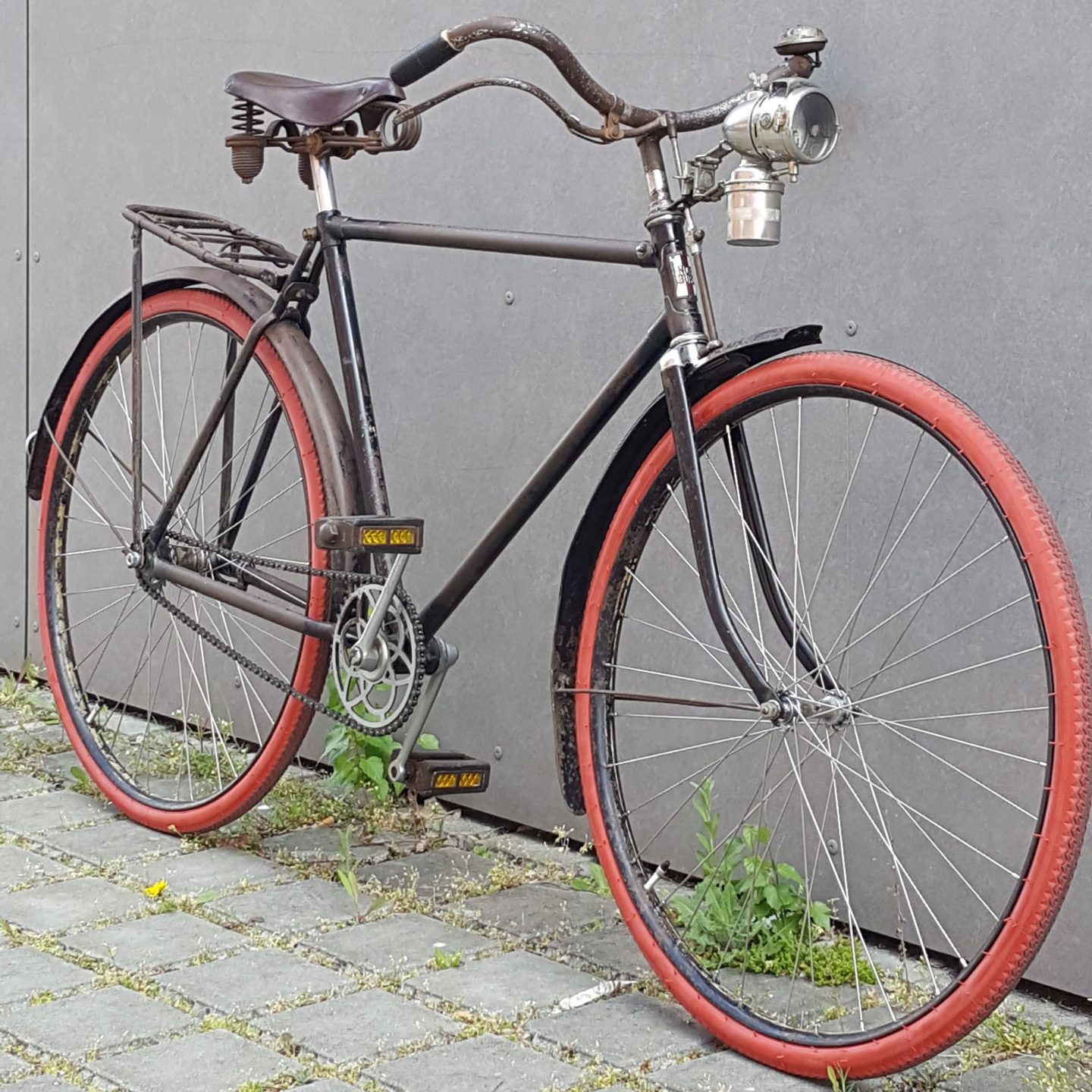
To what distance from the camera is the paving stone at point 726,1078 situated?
7.43 feet

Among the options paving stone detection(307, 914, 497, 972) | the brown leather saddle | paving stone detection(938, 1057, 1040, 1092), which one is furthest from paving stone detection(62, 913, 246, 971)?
the brown leather saddle

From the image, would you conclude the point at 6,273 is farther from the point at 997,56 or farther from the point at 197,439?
the point at 997,56

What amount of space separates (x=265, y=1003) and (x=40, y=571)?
5.11 feet

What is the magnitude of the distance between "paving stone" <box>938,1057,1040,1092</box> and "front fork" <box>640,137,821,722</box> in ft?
1.90

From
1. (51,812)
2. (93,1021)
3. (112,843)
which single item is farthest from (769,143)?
(51,812)

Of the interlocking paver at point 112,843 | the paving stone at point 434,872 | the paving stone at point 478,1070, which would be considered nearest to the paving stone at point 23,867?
the interlocking paver at point 112,843

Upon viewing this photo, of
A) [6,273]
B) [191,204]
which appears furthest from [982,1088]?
[6,273]

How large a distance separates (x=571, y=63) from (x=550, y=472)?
674 mm

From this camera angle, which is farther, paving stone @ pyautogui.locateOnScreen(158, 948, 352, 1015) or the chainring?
the chainring

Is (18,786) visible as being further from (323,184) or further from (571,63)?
(571,63)

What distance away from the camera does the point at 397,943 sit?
280 cm

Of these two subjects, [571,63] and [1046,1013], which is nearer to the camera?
[571,63]

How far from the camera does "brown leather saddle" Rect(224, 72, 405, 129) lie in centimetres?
280

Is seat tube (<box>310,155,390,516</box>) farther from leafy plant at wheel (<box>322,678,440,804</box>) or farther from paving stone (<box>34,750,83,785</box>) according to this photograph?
paving stone (<box>34,750,83,785</box>)
